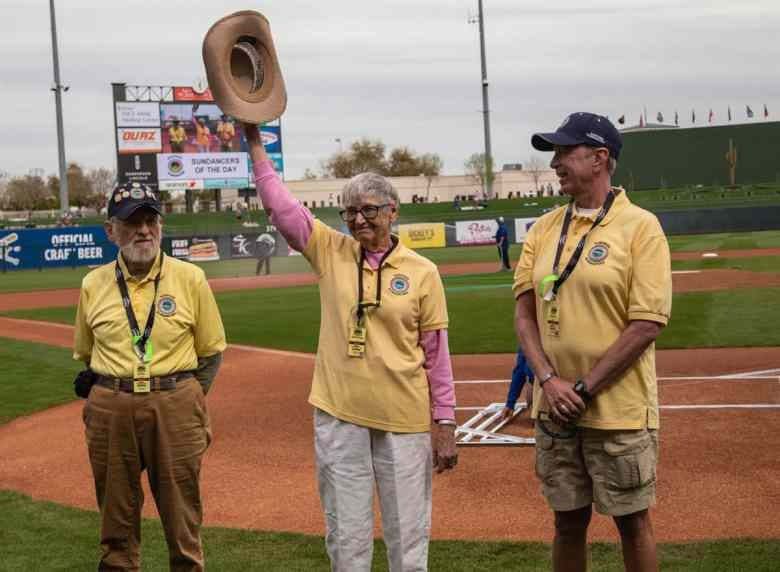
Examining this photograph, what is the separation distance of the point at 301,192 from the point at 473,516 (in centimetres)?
9318

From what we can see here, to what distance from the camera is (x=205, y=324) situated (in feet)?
16.5

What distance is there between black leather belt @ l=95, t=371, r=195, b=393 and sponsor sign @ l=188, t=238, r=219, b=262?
38.3 m

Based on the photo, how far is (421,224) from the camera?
47688mm

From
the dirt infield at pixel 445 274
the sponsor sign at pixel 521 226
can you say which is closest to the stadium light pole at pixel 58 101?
the dirt infield at pixel 445 274

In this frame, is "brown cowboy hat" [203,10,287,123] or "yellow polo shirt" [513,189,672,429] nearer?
"yellow polo shirt" [513,189,672,429]

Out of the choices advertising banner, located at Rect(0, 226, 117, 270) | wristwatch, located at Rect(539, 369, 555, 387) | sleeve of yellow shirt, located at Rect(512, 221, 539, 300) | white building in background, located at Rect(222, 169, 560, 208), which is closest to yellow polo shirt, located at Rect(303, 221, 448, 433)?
sleeve of yellow shirt, located at Rect(512, 221, 539, 300)

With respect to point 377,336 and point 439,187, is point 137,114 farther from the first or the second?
point 439,187

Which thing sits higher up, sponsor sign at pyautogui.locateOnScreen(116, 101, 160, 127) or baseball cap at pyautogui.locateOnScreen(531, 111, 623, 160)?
sponsor sign at pyautogui.locateOnScreen(116, 101, 160, 127)

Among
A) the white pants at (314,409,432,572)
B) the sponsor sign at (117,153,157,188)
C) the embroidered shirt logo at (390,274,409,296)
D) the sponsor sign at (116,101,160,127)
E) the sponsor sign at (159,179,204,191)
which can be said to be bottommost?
the white pants at (314,409,432,572)

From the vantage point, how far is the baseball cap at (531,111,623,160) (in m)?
4.38

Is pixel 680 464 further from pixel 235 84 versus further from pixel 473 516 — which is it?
pixel 235 84

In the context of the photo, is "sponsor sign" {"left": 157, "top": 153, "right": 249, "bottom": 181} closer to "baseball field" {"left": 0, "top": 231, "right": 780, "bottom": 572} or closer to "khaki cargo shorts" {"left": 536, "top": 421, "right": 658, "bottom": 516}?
"baseball field" {"left": 0, "top": 231, "right": 780, "bottom": 572}

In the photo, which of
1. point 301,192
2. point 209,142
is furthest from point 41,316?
point 301,192

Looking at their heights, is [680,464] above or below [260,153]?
below
